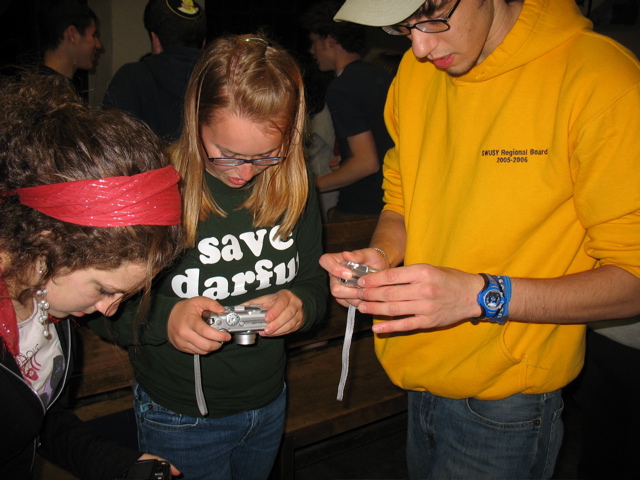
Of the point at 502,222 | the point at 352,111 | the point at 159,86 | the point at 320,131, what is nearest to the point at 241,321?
the point at 502,222

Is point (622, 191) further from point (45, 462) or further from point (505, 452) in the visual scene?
point (45, 462)

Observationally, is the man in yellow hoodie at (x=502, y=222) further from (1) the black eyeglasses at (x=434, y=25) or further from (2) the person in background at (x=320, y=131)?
(2) the person in background at (x=320, y=131)

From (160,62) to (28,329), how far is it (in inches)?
65.5

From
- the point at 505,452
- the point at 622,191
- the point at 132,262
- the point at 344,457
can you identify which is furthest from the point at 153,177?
the point at 344,457

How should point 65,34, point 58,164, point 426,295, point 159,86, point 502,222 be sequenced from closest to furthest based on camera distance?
point 58,164 → point 426,295 → point 502,222 → point 159,86 → point 65,34

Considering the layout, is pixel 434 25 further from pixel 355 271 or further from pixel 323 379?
pixel 323 379

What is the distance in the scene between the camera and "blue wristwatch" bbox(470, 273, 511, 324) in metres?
1.20

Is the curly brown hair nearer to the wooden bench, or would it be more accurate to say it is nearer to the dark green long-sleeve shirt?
the dark green long-sleeve shirt

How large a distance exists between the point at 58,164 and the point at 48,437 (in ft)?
2.86

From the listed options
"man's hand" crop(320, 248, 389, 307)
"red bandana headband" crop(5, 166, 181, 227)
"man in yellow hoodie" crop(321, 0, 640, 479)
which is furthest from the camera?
"man's hand" crop(320, 248, 389, 307)

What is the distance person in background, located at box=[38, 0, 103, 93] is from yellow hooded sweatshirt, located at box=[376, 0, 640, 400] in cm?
277

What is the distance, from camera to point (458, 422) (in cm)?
147

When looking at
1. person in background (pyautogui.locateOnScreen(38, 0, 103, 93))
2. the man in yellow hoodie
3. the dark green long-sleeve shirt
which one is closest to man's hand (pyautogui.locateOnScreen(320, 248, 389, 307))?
the man in yellow hoodie

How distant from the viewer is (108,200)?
110 centimetres
